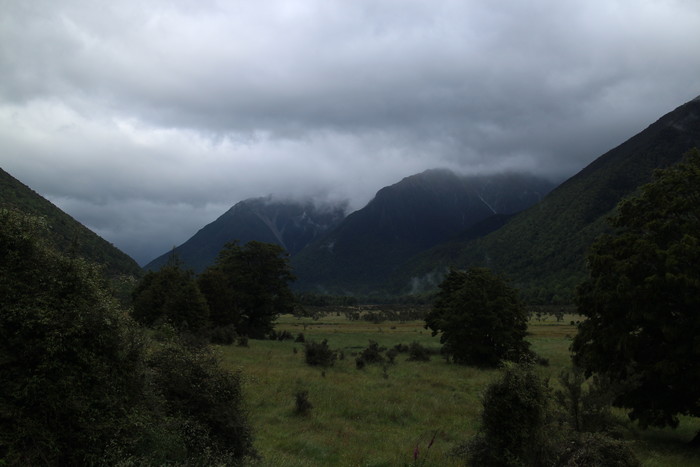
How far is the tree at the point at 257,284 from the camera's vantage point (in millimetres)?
52156

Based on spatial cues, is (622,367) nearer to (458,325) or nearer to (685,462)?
(685,462)

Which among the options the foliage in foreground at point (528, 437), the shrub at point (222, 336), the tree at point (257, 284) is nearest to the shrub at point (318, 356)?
the shrub at point (222, 336)

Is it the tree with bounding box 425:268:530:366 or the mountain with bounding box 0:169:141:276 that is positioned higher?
the mountain with bounding box 0:169:141:276

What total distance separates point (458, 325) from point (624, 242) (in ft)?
67.2

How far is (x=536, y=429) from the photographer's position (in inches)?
347

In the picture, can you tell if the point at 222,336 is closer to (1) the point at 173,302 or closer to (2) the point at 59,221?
(1) the point at 173,302

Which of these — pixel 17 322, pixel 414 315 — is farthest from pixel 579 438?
pixel 414 315

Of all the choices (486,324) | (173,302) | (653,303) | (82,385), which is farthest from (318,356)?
(82,385)

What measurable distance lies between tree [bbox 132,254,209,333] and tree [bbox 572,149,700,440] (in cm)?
2587

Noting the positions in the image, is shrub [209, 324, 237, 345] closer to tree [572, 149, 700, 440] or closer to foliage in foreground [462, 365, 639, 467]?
tree [572, 149, 700, 440]

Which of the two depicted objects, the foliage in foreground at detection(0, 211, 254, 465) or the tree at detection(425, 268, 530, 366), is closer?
the foliage in foreground at detection(0, 211, 254, 465)

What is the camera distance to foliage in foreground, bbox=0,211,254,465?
685 cm

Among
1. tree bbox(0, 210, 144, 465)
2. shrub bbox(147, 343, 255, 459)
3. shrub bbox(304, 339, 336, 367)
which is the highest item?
tree bbox(0, 210, 144, 465)

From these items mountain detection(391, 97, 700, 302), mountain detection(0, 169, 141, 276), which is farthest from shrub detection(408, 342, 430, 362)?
mountain detection(391, 97, 700, 302)
